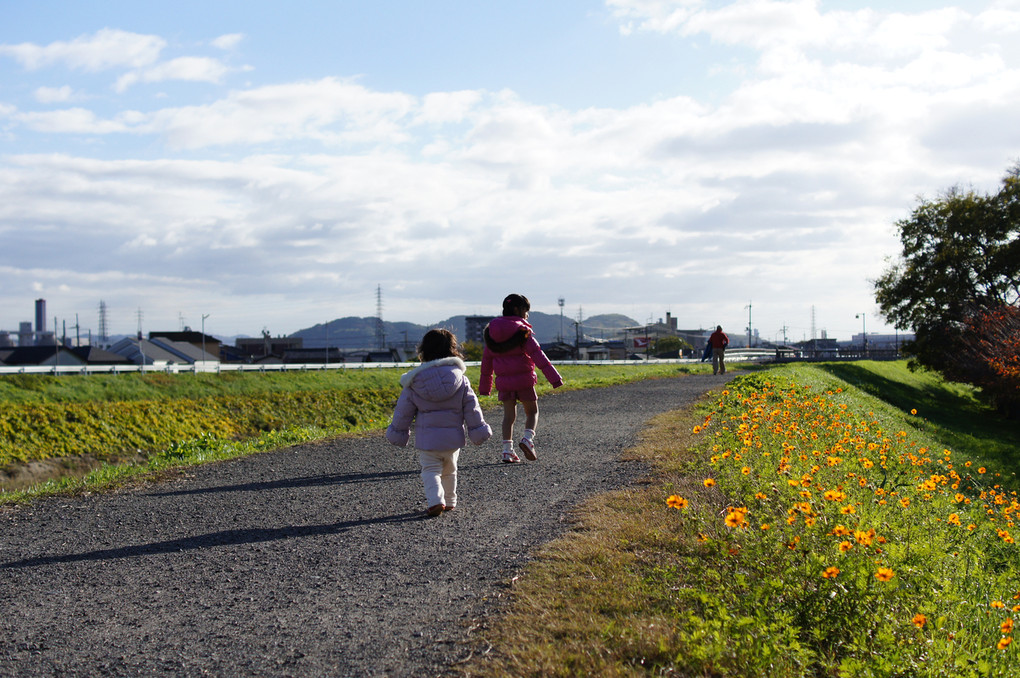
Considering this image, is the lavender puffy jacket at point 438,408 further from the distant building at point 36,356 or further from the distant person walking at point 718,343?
the distant building at point 36,356

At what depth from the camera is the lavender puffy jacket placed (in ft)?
19.2

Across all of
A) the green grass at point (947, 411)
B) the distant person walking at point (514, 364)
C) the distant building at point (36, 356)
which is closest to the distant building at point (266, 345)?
the distant building at point (36, 356)

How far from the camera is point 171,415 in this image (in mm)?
18328

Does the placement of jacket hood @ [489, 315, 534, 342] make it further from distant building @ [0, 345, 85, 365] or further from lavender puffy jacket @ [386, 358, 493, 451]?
distant building @ [0, 345, 85, 365]

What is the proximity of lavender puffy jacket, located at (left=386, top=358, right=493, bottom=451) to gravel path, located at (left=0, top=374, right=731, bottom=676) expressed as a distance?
0.55m

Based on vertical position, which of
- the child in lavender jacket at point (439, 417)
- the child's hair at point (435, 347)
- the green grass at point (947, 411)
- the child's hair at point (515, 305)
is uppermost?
the child's hair at point (515, 305)

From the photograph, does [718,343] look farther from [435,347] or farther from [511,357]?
[435,347]

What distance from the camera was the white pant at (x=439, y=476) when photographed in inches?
225

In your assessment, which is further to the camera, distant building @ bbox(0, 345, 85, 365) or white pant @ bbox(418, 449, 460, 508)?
distant building @ bbox(0, 345, 85, 365)

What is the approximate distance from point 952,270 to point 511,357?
36.3 m

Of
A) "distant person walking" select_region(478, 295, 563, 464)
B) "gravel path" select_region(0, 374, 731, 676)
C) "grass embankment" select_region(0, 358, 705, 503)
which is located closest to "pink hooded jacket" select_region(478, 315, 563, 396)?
"distant person walking" select_region(478, 295, 563, 464)

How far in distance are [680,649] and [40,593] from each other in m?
3.25

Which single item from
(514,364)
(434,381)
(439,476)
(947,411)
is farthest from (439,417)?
(947,411)

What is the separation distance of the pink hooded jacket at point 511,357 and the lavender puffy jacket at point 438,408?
180 centimetres
